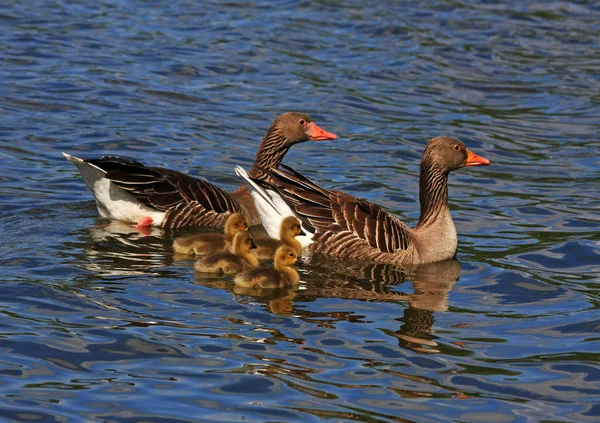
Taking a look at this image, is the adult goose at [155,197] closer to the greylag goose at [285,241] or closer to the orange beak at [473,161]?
the greylag goose at [285,241]

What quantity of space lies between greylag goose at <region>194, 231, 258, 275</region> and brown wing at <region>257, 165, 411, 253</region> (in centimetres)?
108

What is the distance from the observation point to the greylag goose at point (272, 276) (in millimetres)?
10281

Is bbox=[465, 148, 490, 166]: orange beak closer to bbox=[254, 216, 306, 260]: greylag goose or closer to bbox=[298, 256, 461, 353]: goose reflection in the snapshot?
bbox=[298, 256, 461, 353]: goose reflection

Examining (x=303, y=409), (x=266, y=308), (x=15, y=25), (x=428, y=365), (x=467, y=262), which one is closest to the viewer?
(x=303, y=409)

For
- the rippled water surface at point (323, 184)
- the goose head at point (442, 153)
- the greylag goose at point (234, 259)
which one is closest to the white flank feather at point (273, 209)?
the rippled water surface at point (323, 184)

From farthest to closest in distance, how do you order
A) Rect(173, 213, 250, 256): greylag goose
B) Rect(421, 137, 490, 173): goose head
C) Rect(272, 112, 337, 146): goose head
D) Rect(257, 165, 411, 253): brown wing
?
Rect(272, 112, 337, 146): goose head, Rect(421, 137, 490, 173): goose head, Rect(257, 165, 411, 253): brown wing, Rect(173, 213, 250, 256): greylag goose

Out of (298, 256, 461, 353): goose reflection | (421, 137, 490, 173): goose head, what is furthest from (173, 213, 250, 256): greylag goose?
(421, 137, 490, 173): goose head

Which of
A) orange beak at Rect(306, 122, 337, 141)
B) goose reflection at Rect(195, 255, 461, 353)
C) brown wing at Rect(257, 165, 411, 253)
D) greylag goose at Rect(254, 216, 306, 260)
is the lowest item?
goose reflection at Rect(195, 255, 461, 353)

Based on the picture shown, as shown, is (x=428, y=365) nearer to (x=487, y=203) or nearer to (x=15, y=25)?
(x=487, y=203)

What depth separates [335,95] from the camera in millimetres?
19609

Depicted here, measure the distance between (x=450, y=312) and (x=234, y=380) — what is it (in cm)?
274

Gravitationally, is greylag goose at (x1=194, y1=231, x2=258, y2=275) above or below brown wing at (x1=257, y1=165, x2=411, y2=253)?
below

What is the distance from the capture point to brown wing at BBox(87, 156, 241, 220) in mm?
12711

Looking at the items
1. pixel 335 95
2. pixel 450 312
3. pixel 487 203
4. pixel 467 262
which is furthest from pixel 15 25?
pixel 450 312
